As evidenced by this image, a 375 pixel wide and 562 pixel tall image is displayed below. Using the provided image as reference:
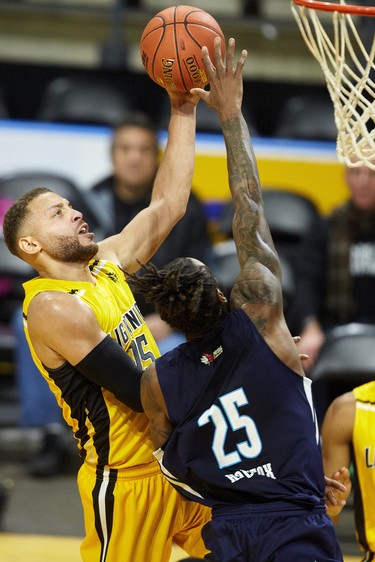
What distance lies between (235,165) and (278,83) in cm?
508

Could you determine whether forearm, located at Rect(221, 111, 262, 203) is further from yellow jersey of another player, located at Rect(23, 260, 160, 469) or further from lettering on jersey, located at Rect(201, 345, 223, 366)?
yellow jersey of another player, located at Rect(23, 260, 160, 469)

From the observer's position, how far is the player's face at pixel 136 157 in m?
6.54

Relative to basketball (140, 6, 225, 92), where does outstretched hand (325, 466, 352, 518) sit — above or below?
below

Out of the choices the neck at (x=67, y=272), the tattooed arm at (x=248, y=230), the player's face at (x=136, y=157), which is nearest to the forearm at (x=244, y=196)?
the tattooed arm at (x=248, y=230)

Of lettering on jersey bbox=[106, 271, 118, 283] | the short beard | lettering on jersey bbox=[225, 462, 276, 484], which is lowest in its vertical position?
lettering on jersey bbox=[225, 462, 276, 484]

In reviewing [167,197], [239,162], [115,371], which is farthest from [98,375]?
[167,197]

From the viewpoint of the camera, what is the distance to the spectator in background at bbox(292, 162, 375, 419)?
636 centimetres

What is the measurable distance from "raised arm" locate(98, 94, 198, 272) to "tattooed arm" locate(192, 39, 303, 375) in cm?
61

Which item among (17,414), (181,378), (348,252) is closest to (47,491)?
(17,414)

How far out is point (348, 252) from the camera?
6422mm

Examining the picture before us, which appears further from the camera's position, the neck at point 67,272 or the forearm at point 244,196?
the neck at point 67,272

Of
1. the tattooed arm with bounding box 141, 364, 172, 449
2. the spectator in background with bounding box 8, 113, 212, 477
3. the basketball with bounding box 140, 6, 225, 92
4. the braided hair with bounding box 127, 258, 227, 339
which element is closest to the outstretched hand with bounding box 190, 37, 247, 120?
the basketball with bounding box 140, 6, 225, 92

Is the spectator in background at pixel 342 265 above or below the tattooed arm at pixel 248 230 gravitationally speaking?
below

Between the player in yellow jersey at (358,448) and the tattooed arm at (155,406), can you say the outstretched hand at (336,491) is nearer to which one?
the player in yellow jersey at (358,448)
